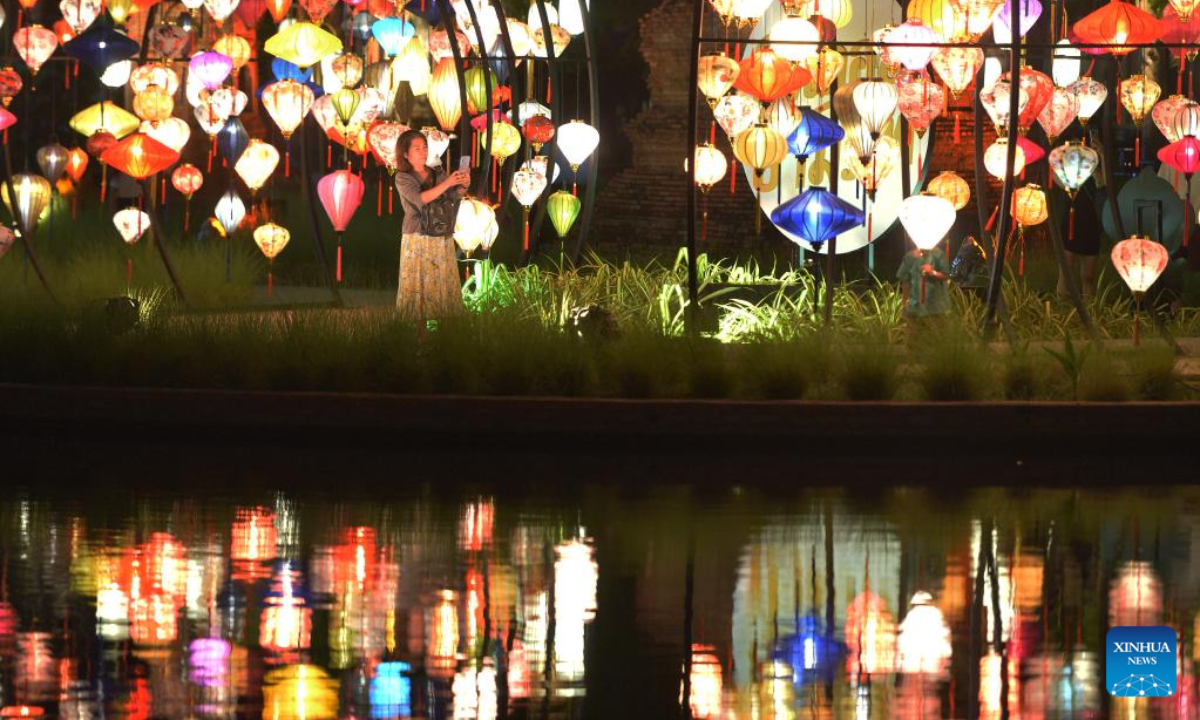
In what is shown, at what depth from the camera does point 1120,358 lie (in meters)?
14.4

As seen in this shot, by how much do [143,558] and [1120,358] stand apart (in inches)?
277

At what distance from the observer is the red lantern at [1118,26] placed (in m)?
17.5

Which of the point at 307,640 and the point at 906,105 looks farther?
the point at 906,105

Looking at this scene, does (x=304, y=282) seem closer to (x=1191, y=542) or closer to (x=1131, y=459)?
(x=1131, y=459)

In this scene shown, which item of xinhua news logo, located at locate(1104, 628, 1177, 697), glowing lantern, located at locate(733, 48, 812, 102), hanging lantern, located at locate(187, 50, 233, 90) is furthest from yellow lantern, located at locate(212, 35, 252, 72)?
xinhua news logo, located at locate(1104, 628, 1177, 697)

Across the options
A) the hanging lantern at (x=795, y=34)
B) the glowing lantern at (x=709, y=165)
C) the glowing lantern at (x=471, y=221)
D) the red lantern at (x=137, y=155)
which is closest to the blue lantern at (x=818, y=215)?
the hanging lantern at (x=795, y=34)

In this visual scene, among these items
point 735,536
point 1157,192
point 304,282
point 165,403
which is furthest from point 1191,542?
point 304,282

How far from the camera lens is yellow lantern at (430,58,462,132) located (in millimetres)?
20500

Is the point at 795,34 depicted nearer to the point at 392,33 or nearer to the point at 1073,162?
the point at 1073,162

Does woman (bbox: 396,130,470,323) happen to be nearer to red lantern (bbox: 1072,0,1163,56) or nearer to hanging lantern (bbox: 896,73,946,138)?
hanging lantern (bbox: 896,73,946,138)

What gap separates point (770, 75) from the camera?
17.3 metres

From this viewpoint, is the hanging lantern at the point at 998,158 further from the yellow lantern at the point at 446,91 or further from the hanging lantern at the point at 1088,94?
the yellow lantern at the point at 446,91

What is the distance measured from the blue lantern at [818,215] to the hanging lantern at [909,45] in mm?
1012

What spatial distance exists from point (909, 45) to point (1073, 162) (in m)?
1.82
